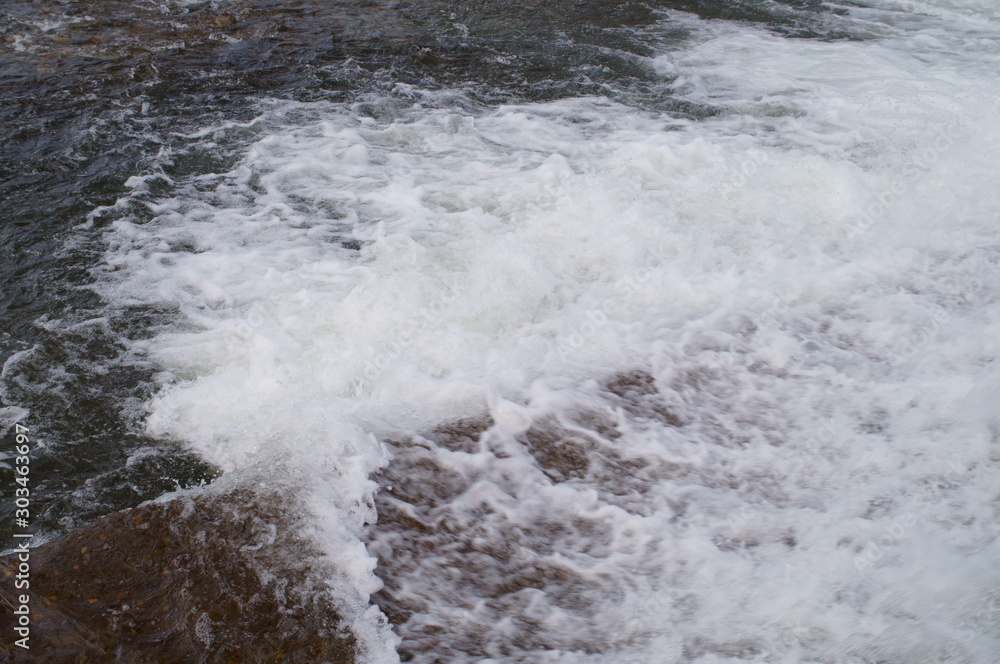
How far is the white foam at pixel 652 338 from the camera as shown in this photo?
2.69m

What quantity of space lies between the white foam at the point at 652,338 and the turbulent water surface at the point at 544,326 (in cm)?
2

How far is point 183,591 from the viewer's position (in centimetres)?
252

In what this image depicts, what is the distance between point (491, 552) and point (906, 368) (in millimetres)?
2441

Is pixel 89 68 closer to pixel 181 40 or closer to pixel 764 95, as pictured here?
pixel 181 40

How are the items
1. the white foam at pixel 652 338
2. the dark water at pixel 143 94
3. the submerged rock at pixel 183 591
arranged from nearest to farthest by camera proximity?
the submerged rock at pixel 183 591 → the white foam at pixel 652 338 → the dark water at pixel 143 94

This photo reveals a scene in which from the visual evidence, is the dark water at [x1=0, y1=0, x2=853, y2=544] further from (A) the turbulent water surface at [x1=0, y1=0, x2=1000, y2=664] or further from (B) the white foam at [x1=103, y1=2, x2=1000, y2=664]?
(B) the white foam at [x1=103, y1=2, x2=1000, y2=664]

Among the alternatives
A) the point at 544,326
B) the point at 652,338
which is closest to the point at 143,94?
the point at 544,326

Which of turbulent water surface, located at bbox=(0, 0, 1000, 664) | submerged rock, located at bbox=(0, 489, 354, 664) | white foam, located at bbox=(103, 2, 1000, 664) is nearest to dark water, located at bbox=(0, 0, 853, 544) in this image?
turbulent water surface, located at bbox=(0, 0, 1000, 664)

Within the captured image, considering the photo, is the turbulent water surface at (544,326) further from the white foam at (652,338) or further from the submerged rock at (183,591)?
the submerged rock at (183,591)

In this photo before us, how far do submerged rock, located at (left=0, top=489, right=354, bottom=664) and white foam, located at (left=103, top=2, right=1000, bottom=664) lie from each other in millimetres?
192

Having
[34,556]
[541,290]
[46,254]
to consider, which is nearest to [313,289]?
[541,290]

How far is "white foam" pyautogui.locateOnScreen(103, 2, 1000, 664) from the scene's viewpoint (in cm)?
269

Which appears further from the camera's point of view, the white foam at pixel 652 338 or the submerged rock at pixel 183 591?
the white foam at pixel 652 338

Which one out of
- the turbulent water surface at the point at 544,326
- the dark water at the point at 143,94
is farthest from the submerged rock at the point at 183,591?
the dark water at the point at 143,94
